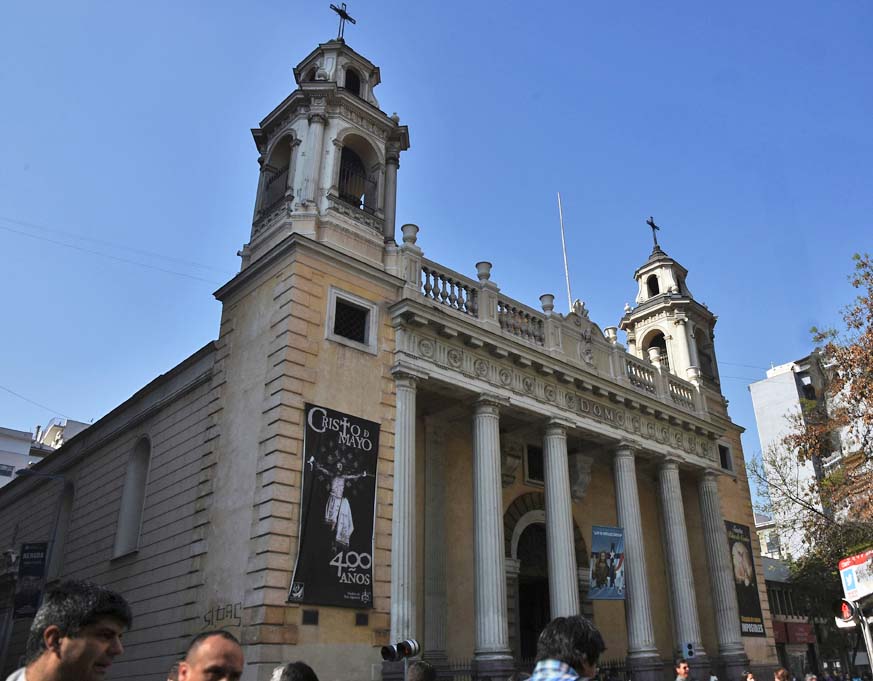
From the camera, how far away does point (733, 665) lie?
79.8 feet

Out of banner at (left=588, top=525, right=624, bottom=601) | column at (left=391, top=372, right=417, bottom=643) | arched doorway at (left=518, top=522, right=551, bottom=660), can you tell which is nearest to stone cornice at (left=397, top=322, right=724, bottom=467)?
column at (left=391, top=372, right=417, bottom=643)

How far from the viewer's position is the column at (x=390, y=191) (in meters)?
20.6

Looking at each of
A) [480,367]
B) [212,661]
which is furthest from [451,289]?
[212,661]

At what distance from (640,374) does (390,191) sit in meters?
11.4

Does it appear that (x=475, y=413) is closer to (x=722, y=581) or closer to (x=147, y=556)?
(x=147, y=556)

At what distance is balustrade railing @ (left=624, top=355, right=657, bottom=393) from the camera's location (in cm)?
2592

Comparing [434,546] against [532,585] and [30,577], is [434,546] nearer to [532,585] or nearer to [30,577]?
[532,585]

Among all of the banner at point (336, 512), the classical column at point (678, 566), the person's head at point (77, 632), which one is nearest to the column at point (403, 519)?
the banner at point (336, 512)

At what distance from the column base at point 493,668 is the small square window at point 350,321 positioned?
7.93 m

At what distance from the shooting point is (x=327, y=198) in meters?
19.5

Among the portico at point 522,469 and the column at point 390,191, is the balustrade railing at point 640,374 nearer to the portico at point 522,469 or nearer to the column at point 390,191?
the portico at point 522,469

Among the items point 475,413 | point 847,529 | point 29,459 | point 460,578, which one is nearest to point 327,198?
point 475,413

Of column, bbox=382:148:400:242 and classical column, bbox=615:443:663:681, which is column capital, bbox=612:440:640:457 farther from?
column, bbox=382:148:400:242

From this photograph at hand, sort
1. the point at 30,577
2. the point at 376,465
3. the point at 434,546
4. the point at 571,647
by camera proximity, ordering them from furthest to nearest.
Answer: the point at 30,577
the point at 434,546
the point at 376,465
the point at 571,647
